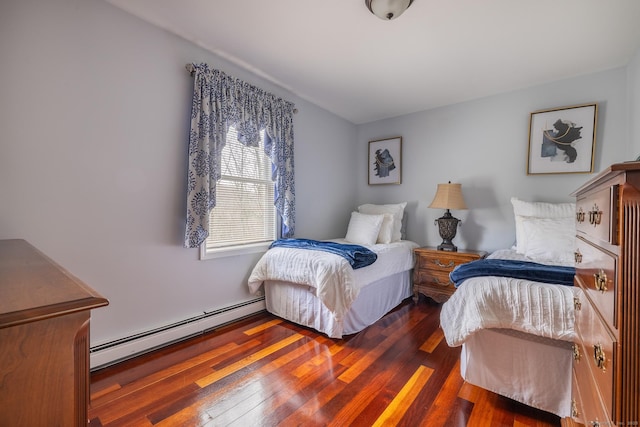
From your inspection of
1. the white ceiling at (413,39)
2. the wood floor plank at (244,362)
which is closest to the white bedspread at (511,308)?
the wood floor plank at (244,362)

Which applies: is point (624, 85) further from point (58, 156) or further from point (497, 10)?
point (58, 156)

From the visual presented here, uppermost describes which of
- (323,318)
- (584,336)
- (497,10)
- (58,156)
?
(497,10)

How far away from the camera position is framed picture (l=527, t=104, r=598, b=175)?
2.64 meters

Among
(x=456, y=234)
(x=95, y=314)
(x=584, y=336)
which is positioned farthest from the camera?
(x=456, y=234)

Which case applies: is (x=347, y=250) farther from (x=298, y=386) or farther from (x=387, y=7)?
(x=387, y=7)

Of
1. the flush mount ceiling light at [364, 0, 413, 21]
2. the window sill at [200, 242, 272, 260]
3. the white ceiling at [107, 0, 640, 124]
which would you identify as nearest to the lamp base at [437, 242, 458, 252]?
the white ceiling at [107, 0, 640, 124]

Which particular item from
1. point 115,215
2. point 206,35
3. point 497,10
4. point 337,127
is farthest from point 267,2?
point 337,127

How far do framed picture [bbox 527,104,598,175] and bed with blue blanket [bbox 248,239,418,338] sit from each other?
1765 millimetres

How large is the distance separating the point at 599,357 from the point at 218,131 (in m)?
2.51

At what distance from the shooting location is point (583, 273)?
99 cm

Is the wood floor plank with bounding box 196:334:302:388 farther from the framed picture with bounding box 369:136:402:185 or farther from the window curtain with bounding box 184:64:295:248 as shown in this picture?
the framed picture with bounding box 369:136:402:185

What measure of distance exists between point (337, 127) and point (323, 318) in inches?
102

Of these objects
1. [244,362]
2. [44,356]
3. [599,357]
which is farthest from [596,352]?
[244,362]

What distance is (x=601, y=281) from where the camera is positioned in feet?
2.35
